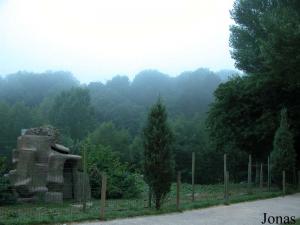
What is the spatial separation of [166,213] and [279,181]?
43.9ft

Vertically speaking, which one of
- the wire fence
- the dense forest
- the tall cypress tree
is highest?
the dense forest

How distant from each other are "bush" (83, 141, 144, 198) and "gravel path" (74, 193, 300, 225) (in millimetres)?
5930

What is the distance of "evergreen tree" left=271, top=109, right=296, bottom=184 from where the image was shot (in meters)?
27.2

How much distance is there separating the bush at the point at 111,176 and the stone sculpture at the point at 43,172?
106 centimetres

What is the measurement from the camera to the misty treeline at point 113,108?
66875 millimetres

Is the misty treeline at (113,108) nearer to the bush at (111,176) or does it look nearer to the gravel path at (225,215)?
the bush at (111,176)

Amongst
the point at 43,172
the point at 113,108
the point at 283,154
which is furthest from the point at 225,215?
the point at 113,108

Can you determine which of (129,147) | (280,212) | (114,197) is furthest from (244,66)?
(129,147)

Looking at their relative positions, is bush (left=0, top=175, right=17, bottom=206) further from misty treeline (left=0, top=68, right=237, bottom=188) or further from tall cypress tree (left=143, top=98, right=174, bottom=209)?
misty treeline (left=0, top=68, right=237, bottom=188)

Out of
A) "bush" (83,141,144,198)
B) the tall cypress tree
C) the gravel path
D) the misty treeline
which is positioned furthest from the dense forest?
the gravel path

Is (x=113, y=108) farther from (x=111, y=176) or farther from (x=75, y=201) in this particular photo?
(x=75, y=201)

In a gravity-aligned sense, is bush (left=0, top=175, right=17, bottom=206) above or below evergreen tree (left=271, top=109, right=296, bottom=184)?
below

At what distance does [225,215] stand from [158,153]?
289 centimetres

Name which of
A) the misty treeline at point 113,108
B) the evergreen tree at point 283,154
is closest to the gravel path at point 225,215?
the evergreen tree at point 283,154
